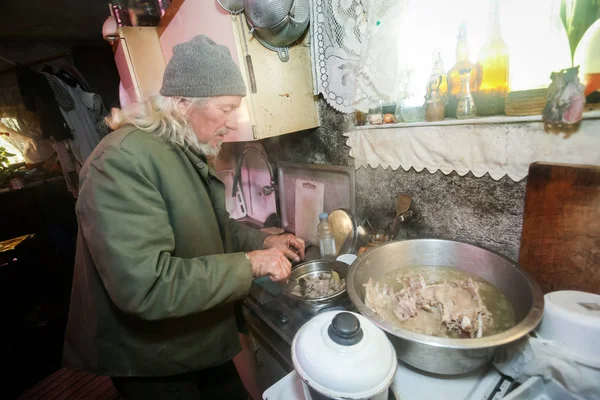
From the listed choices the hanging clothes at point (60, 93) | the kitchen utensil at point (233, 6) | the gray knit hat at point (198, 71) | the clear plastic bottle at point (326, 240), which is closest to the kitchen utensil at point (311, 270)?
the clear plastic bottle at point (326, 240)

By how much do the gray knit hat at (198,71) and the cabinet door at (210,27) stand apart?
0.29 metres

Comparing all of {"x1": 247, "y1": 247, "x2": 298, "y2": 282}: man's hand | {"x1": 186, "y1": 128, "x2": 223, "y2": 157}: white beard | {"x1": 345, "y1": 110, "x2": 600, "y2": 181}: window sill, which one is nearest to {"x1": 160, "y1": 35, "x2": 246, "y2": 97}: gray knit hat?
{"x1": 186, "y1": 128, "x2": 223, "y2": 157}: white beard

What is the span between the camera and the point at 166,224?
0.98 meters

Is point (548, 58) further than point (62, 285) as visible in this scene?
No

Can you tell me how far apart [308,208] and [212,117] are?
1162 mm

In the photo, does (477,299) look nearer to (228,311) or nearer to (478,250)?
(478,250)

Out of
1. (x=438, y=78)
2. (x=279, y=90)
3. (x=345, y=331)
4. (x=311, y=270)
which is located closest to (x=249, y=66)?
(x=279, y=90)

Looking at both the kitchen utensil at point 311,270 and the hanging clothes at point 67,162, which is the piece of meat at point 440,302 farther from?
the hanging clothes at point 67,162

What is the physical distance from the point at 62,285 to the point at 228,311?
3.51 m

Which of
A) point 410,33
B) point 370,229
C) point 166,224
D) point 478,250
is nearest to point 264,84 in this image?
point 410,33

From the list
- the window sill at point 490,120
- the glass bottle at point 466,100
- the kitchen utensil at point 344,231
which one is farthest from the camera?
the kitchen utensil at point 344,231

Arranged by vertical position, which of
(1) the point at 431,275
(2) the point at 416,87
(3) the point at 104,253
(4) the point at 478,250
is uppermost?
(2) the point at 416,87

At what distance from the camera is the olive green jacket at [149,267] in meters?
0.88

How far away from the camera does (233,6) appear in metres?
1.34
